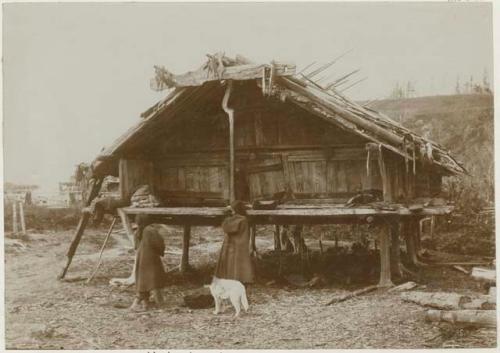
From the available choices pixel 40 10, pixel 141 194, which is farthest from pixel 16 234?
pixel 40 10

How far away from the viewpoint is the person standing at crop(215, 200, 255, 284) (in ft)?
26.2

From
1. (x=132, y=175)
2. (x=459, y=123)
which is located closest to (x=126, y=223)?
(x=132, y=175)

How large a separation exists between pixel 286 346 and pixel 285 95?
360 centimetres

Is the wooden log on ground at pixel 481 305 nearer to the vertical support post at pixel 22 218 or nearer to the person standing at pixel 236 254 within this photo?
the person standing at pixel 236 254

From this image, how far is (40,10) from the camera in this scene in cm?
823

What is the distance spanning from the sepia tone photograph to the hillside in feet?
0.48

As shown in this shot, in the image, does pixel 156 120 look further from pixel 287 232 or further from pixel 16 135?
pixel 287 232

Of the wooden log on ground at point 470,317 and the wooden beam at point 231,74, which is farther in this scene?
the wooden beam at point 231,74

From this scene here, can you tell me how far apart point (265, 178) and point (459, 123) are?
5526mm

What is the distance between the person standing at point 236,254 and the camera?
26.2 feet

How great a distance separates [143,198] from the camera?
9852mm

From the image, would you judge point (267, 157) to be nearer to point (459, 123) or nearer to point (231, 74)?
point (231, 74)

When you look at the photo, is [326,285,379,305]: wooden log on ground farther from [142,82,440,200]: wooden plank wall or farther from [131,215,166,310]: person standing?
[131,215,166,310]: person standing

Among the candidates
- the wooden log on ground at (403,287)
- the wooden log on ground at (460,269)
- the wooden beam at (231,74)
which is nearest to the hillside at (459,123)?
the wooden log on ground at (460,269)
